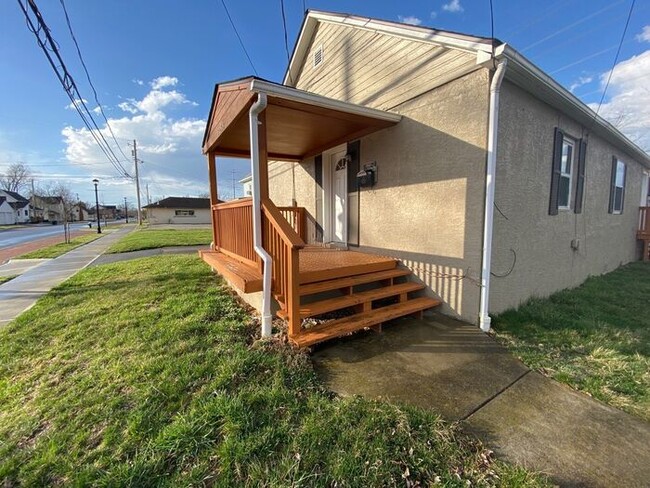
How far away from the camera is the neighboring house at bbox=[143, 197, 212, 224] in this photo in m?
38.1

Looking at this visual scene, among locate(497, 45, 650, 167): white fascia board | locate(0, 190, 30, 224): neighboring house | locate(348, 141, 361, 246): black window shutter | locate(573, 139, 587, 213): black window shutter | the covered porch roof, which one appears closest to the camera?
locate(497, 45, 650, 167): white fascia board

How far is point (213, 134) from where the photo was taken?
512cm

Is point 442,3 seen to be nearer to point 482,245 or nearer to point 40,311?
point 482,245

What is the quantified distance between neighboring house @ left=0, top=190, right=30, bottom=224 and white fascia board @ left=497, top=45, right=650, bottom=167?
2880 inches

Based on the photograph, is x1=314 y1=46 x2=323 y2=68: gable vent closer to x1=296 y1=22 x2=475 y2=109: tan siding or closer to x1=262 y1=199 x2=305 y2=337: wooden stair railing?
x1=296 y1=22 x2=475 y2=109: tan siding

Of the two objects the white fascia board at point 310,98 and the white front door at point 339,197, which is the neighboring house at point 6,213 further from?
the white fascia board at point 310,98

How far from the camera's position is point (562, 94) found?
4.05m

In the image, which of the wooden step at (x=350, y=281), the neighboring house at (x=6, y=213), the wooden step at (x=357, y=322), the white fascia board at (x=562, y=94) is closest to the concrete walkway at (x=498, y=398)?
the wooden step at (x=357, y=322)

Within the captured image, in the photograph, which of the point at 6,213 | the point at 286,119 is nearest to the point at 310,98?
the point at 286,119

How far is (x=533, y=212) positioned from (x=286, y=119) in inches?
155

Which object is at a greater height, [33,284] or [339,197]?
[339,197]

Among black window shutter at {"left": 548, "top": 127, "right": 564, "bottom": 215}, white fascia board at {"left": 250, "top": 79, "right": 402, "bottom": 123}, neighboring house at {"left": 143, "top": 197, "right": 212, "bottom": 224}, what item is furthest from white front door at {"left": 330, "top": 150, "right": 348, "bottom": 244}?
neighboring house at {"left": 143, "top": 197, "right": 212, "bottom": 224}

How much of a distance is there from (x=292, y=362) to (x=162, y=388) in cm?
111

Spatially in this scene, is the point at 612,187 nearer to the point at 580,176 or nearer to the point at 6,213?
the point at 580,176
